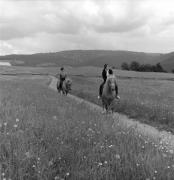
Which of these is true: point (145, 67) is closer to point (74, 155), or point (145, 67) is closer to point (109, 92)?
point (109, 92)

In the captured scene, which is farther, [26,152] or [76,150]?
[76,150]

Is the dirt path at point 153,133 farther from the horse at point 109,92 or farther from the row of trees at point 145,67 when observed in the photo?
the row of trees at point 145,67

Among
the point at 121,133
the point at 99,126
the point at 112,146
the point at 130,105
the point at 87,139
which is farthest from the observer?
the point at 130,105

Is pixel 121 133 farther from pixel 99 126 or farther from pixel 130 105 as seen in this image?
pixel 130 105

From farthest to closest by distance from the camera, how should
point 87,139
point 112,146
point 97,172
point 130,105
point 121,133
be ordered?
point 130,105 → point 121,133 → point 87,139 → point 112,146 → point 97,172

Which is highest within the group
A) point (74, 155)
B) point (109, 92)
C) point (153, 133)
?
point (74, 155)

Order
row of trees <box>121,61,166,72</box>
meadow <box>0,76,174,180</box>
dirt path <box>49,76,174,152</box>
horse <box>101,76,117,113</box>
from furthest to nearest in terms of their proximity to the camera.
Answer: row of trees <box>121,61,166,72</box>, horse <box>101,76,117,113</box>, dirt path <box>49,76,174,152</box>, meadow <box>0,76,174,180</box>

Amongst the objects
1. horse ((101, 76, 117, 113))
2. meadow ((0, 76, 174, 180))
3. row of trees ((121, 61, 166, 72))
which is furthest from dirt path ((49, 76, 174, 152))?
row of trees ((121, 61, 166, 72))

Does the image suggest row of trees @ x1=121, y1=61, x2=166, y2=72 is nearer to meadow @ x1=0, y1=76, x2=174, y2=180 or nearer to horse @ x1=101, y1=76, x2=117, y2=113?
horse @ x1=101, y1=76, x2=117, y2=113

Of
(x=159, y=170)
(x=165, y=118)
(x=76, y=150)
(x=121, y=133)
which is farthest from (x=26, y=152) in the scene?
(x=165, y=118)

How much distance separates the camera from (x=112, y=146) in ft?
20.8

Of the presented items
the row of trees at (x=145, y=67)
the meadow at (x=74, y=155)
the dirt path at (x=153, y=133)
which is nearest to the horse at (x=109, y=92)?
the dirt path at (x=153, y=133)

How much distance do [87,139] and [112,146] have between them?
2.21ft

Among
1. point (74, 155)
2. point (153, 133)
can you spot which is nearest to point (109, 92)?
point (153, 133)
